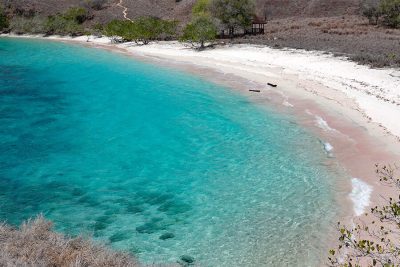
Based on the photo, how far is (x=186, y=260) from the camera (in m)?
14.4

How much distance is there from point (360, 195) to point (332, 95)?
61.9 feet

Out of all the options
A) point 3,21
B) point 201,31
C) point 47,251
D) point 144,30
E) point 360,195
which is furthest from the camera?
point 3,21

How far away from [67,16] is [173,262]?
10191 centimetres

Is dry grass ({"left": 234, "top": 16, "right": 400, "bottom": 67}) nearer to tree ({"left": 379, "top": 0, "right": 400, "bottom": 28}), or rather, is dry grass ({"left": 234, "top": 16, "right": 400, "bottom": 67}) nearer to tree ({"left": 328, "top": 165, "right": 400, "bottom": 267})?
tree ({"left": 379, "top": 0, "right": 400, "bottom": 28})

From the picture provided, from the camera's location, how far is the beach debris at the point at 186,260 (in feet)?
46.5

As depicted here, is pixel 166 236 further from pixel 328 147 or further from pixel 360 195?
pixel 328 147

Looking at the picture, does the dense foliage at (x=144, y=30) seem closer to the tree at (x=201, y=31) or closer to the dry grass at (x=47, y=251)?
the tree at (x=201, y=31)

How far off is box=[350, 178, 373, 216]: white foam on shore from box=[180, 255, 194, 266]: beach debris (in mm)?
7482

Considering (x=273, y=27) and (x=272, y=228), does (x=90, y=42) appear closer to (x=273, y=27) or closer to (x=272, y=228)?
(x=273, y=27)

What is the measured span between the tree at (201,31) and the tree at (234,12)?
6.05m

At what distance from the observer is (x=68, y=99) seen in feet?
129

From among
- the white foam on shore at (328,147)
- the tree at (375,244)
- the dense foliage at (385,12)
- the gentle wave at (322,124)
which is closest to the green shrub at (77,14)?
the dense foliage at (385,12)

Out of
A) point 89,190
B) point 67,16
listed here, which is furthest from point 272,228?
point 67,16

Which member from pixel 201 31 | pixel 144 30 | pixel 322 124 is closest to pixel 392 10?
pixel 201 31
